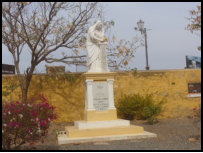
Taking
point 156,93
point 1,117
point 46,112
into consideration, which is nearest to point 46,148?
point 46,112

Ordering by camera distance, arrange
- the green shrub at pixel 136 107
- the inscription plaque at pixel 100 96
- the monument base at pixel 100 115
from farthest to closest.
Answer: the green shrub at pixel 136 107, the inscription plaque at pixel 100 96, the monument base at pixel 100 115

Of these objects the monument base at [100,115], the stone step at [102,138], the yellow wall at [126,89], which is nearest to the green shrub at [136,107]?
the yellow wall at [126,89]

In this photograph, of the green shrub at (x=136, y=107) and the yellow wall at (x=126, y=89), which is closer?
the green shrub at (x=136, y=107)

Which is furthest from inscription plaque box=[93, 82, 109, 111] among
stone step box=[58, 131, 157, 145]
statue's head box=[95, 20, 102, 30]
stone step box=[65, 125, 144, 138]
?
statue's head box=[95, 20, 102, 30]

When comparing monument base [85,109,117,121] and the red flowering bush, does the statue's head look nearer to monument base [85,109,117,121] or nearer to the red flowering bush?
monument base [85,109,117,121]

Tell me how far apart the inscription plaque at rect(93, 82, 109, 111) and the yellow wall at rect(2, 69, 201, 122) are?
397 cm

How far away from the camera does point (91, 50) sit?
901 centimetres

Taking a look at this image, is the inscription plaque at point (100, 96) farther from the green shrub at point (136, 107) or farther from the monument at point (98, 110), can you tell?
the green shrub at point (136, 107)

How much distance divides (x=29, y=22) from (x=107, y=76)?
4151 mm

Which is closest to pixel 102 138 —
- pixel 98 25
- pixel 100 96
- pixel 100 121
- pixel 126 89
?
pixel 100 121

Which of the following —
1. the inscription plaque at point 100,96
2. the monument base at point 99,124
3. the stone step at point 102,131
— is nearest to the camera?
the stone step at point 102,131

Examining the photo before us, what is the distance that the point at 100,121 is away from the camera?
8.34 metres

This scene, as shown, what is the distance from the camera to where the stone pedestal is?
7.70 meters

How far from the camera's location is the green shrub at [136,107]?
1194 cm
